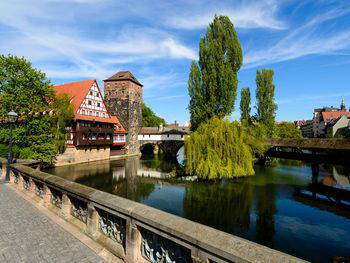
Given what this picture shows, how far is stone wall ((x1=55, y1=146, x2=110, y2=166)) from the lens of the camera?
3248 cm

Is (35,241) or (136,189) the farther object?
(136,189)

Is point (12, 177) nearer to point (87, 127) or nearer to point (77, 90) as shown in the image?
point (87, 127)

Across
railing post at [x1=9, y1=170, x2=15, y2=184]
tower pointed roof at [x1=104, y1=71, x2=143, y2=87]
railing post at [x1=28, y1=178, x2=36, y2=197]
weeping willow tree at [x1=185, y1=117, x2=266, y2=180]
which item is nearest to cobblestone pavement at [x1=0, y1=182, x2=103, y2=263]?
railing post at [x1=28, y1=178, x2=36, y2=197]

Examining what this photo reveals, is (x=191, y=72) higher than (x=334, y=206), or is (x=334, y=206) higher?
(x=191, y=72)

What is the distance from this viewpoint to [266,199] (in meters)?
16.2

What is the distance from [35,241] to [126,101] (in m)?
45.2

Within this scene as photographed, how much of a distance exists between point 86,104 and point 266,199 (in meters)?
29.9

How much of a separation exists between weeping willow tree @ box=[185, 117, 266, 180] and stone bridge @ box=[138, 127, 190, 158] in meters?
28.8

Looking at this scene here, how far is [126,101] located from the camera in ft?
160

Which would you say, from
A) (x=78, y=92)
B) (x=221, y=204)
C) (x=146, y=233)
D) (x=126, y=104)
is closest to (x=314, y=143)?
(x=221, y=204)

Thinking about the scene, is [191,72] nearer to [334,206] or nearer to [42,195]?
[334,206]

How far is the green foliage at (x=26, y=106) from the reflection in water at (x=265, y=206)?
545 centimetres

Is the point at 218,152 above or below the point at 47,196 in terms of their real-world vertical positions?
above

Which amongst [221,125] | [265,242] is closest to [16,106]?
[221,125]
